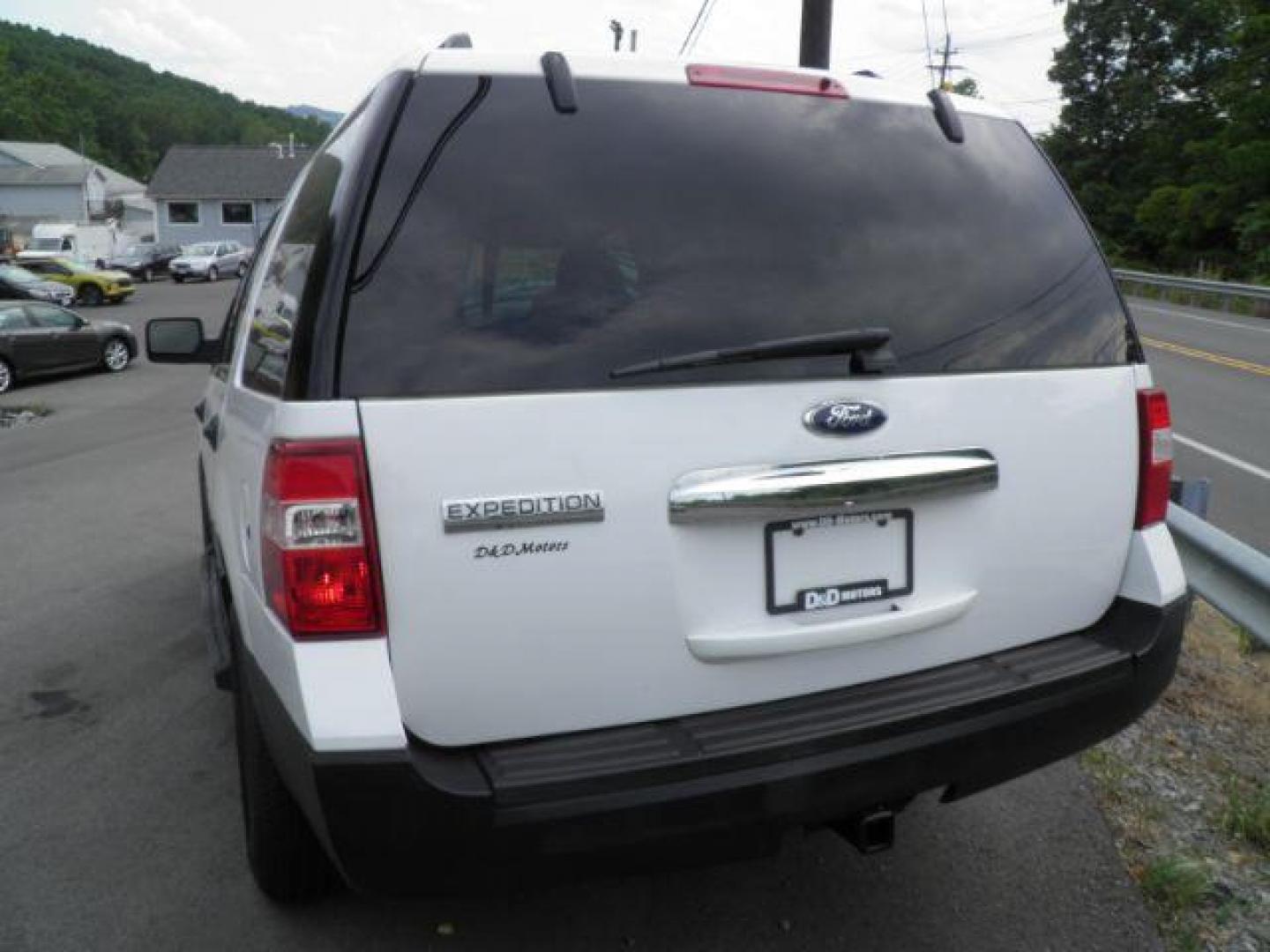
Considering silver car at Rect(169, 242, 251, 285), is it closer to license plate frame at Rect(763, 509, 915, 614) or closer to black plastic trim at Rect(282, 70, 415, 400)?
black plastic trim at Rect(282, 70, 415, 400)

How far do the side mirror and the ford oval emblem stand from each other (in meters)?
3.07

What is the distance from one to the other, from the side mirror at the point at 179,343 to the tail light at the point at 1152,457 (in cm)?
351

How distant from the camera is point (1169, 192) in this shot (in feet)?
131

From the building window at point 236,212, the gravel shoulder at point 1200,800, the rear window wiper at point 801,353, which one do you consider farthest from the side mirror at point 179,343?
the building window at point 236,212

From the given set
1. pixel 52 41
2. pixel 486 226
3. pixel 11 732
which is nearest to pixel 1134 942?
pixel 486 226

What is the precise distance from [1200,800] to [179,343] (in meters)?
4.25

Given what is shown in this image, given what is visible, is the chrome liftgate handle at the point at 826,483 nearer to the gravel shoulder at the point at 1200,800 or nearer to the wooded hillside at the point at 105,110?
the gravel shoulder at the point at 1200,800

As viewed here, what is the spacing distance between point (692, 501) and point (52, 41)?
176 meters

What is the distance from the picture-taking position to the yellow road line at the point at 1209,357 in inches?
601

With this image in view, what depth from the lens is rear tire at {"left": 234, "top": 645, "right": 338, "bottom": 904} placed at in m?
2.62

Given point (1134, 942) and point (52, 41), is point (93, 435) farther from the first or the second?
point (52, 41)

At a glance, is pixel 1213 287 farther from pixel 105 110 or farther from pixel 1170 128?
pixel 105 110

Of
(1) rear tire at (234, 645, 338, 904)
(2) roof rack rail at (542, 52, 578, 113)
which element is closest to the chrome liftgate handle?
(2) roof rack rail at (542, 52, 578, 113)

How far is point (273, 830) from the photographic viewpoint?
2723mm
